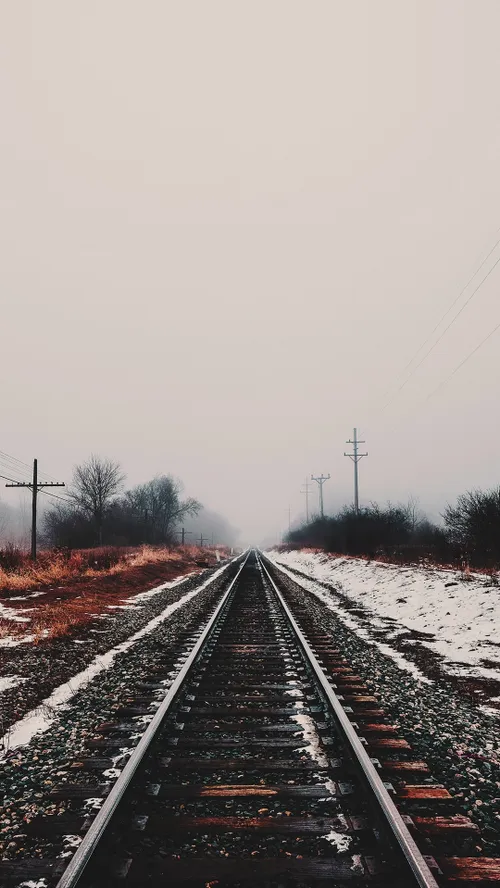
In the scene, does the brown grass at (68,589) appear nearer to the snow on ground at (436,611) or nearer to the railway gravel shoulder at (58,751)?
the railway gravel shoulder at (58,751)

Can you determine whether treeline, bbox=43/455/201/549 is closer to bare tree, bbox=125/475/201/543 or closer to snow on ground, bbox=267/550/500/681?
bare tree, bbox=125/475/201/543

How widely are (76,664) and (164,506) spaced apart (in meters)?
65.2

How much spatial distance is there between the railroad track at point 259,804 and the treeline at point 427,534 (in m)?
12.7

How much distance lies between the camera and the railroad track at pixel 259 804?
256 centimetres

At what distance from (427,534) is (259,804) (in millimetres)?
22627

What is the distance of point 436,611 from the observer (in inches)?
445

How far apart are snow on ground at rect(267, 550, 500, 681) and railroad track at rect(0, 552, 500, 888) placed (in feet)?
10.6

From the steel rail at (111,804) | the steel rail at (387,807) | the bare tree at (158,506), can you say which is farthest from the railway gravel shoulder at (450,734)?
the bare tree at (158,506)

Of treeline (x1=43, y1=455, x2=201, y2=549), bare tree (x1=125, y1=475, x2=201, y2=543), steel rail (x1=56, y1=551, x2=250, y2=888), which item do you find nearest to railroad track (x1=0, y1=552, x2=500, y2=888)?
steel rail (x1=56, y1=551, x2=250, y2=888)

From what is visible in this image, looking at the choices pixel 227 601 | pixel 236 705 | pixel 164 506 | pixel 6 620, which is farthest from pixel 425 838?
pixel 164 506

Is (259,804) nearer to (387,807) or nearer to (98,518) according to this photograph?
(387,807)

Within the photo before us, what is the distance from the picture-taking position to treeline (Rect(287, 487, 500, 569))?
16.3m

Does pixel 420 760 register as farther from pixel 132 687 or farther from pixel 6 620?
pixel 6 620

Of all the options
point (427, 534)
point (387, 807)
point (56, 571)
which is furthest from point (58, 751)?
point (427, 534)
